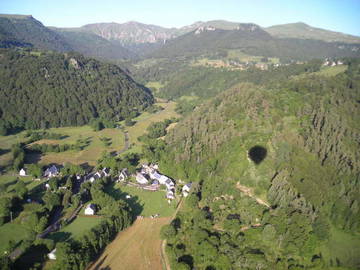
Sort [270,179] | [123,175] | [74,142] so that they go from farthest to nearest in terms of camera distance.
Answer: [74,142]
[123,175]
[270,179]

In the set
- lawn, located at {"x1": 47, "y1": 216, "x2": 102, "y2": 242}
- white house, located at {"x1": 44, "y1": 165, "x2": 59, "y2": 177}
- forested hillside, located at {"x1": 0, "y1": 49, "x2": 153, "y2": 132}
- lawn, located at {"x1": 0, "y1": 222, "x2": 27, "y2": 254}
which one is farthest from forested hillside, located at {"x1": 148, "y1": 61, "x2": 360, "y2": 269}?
forested hillside, located at {"x1": 0, "y1": 49, "x2": 153, "y2": 132}

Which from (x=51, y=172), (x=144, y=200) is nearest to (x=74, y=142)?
(x=51, y=172)

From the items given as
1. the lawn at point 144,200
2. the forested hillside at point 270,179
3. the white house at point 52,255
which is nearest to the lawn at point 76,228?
the white house at point 52,255

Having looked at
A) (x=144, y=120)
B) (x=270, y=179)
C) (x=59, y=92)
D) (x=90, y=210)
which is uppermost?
(x=59, y=92)

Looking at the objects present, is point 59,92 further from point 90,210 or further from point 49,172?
point 90,210

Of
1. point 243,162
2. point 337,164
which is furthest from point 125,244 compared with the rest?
point 337,164

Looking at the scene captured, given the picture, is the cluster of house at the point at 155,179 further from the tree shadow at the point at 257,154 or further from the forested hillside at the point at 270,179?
the tree shadow at the point at 257,154

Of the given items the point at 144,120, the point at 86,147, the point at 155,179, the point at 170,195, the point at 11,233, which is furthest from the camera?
the point at 144,120
